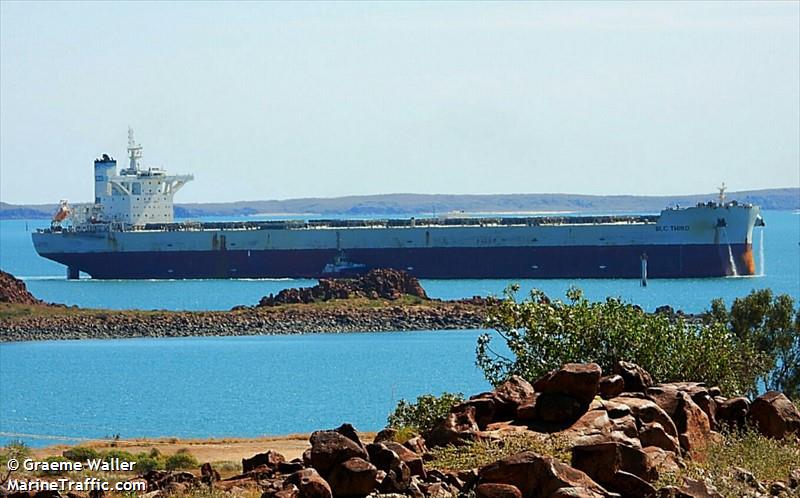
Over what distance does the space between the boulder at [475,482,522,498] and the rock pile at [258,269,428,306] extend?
132ft

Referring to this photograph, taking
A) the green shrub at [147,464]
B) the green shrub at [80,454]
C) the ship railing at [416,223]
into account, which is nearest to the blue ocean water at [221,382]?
the green shrub at [80,454]

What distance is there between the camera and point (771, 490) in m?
9.75

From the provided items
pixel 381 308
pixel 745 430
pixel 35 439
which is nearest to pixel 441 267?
pixel 381 308

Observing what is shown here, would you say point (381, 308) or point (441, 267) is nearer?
point (381, 308)

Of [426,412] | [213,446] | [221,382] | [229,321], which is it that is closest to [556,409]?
[426,412]

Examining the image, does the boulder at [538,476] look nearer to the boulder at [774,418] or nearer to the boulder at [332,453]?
the boulder at [332,453]

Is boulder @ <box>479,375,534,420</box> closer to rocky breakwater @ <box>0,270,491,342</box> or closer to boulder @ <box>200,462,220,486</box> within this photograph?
boulder @ <box>200,462,220,486</box>

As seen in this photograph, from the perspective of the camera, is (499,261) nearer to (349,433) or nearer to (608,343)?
(608,343)

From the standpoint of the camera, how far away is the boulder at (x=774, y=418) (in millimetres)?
11844

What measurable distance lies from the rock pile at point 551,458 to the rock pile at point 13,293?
1535 inches

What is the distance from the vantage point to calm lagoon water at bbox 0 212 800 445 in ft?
87.5

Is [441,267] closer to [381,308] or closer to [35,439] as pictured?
[381,308]

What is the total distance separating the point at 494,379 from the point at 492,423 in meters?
4.75

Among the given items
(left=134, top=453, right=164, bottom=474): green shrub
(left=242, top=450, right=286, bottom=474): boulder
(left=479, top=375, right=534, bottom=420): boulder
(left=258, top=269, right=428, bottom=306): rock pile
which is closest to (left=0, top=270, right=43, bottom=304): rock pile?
(left=258, top=269, right=428, bottom=306): rock pile
